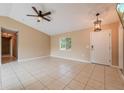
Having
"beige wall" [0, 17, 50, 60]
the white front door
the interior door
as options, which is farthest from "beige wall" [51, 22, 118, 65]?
the interior door

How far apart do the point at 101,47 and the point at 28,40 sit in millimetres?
4631

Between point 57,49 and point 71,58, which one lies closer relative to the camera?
point 71,58

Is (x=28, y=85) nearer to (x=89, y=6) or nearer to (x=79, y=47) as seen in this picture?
(x=89, y=6)

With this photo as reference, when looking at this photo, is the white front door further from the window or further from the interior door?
the interior door

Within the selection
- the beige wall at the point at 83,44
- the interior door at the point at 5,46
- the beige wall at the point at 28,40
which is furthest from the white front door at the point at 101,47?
the interior door at the point at 5,46

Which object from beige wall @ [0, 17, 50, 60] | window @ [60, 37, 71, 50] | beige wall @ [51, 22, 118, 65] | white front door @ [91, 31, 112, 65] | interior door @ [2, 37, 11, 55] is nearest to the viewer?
beige wall @ [51, 22, 118, 65]

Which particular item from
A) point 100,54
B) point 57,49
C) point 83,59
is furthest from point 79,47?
point 57,49

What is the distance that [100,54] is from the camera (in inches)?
183

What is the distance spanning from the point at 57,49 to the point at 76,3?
4.64m

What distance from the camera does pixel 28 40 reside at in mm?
6031

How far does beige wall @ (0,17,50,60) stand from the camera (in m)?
5.25

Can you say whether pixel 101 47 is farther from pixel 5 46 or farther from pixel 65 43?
pixel 5 46

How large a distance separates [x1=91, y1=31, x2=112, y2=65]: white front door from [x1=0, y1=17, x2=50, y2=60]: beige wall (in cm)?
398

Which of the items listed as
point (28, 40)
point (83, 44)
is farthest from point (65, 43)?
point (28, 40)
